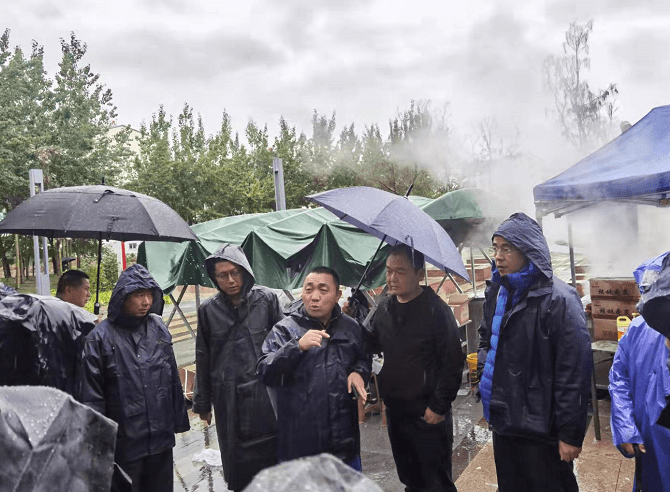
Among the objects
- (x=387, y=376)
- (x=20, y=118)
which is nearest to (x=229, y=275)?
(x=387, y=376)

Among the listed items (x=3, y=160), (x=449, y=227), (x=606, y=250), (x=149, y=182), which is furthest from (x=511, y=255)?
(x=149, y=182)

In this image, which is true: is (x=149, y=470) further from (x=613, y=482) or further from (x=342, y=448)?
(x=613, y=482)

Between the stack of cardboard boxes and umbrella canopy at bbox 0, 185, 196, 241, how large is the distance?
4.20m

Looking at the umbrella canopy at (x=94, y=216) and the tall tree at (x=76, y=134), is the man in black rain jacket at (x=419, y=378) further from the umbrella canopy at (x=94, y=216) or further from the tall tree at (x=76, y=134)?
the tall tree at (x=76, y=134)

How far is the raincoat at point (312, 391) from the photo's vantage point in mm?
2740

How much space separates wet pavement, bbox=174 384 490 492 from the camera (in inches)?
179

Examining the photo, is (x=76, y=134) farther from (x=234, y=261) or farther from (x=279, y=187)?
(x=234, y=261)

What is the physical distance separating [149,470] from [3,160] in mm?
15445

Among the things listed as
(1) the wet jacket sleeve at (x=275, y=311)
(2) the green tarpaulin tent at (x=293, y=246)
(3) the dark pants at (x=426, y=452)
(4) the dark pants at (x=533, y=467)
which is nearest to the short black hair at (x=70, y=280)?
(1) the wet jacket sleeve at (x=275, y=311)

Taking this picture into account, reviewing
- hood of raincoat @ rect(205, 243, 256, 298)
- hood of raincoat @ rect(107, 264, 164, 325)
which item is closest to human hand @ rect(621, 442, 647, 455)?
hood of raincoat @ rect(205, 243, 256, 298)

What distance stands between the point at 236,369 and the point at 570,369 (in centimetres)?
206

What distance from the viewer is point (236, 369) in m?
3.48

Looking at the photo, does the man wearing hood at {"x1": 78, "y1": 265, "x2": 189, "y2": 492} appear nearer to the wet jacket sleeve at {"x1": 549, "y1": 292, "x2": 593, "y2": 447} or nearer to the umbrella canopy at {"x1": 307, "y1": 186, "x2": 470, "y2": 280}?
the umbrella canopy at {"x1": 307, "y1": 186, "x2": 470, "y2": 280}

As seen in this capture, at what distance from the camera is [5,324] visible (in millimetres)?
2959
